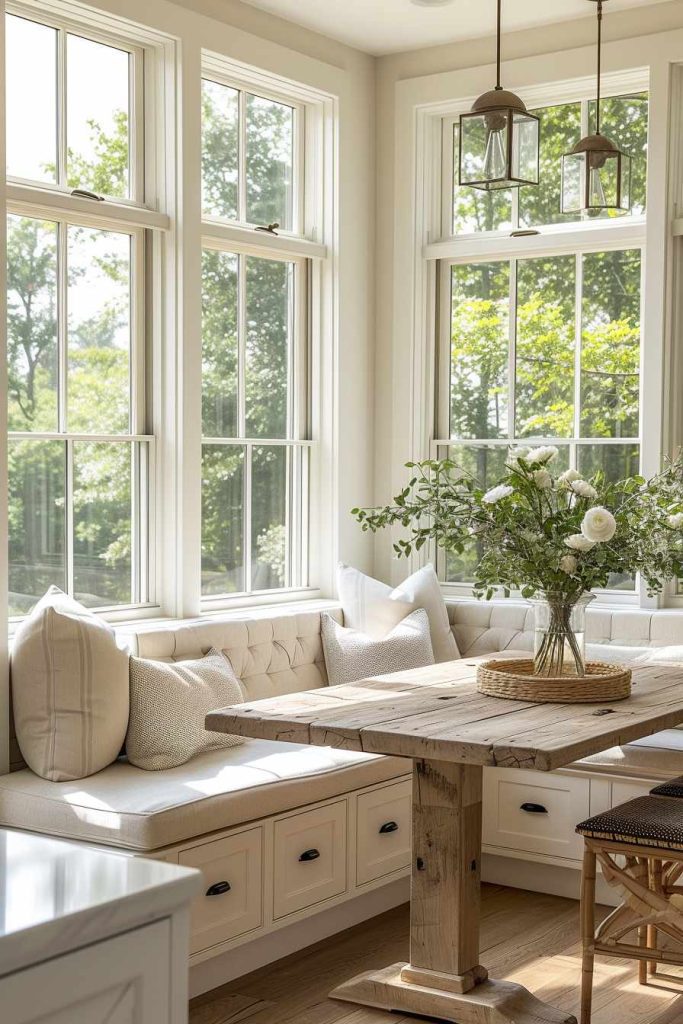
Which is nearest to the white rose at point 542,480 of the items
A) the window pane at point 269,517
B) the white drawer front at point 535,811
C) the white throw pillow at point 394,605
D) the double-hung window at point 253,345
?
the white drawer front at point 535,811

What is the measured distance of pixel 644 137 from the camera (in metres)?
4.62

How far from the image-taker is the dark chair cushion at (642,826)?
2953 mm

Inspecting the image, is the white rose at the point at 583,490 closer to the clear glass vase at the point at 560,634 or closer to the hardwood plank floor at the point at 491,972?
the clear glass vase at the point at 560,634

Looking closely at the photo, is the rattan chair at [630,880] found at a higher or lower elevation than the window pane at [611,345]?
lower

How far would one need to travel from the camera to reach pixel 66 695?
3396 mm

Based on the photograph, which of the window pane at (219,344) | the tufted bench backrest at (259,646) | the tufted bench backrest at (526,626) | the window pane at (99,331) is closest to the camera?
the tufted bench backrest at (259,646)

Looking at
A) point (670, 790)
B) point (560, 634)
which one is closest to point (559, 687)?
point (560, 634)

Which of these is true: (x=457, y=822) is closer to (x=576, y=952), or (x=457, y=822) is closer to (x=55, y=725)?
(x=576, y=952)

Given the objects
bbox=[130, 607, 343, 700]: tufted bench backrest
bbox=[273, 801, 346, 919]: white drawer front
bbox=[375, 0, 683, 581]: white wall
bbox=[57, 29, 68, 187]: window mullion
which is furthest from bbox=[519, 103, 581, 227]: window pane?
bbox=[273, 801, 346, 919]: white drawer front

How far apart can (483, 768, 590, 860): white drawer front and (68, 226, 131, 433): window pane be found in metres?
1.78

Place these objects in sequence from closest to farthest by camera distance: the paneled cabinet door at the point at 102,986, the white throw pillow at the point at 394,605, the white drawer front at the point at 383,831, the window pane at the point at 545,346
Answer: the paneled cabinet door at the point at 102,986, the white drawer front at the point at 383,831, the white throw pillow at the point at 394,605, the window pane at the point at 545,346

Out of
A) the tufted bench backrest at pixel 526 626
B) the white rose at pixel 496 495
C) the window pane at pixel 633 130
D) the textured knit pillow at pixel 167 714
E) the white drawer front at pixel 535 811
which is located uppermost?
the window pane at pixel 633 130

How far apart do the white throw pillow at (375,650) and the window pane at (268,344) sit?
2.74ft

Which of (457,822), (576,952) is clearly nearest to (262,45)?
(457,822)
